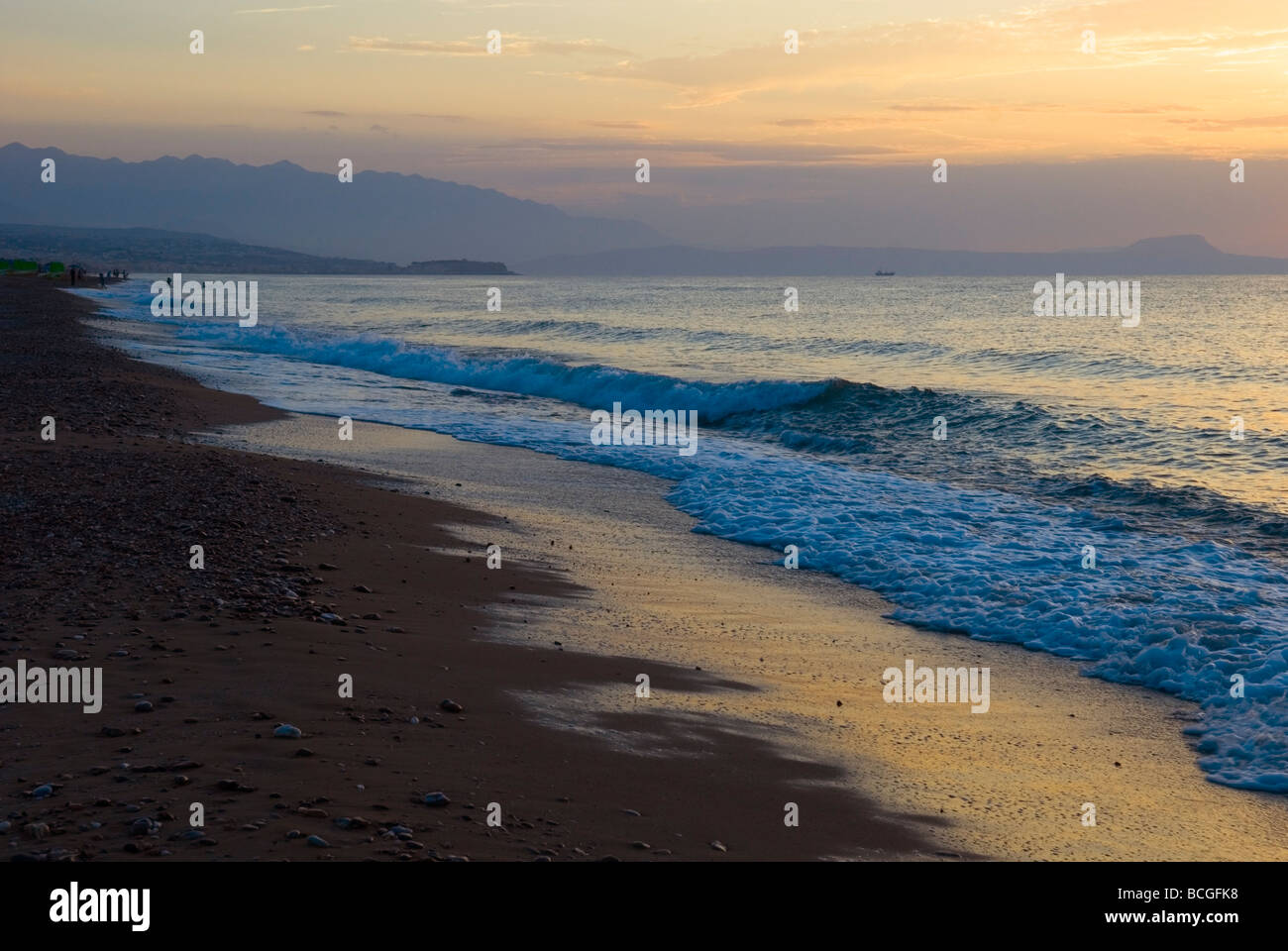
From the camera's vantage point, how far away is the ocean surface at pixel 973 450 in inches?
368

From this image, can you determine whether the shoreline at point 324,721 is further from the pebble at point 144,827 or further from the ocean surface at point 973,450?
the ocean surface at point 973,450

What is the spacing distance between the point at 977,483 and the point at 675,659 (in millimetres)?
9732

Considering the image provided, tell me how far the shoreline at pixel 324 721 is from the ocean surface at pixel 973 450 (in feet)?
10.7

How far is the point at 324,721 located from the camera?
6188 millimetres

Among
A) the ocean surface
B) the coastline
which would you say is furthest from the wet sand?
the ocean surface

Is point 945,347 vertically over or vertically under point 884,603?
over

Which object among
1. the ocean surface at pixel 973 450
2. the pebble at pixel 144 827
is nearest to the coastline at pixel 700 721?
the pebble at pixel 144 827

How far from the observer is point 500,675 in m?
7.55

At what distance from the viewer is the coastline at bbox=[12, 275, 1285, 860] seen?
18.0 ft

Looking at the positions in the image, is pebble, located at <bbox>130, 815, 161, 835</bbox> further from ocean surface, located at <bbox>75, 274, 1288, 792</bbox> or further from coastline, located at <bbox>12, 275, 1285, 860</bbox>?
ocean surface, located at <bbox>75, 274, 1288, 792</bbox>

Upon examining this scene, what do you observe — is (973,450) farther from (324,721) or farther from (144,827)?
(144,827)
